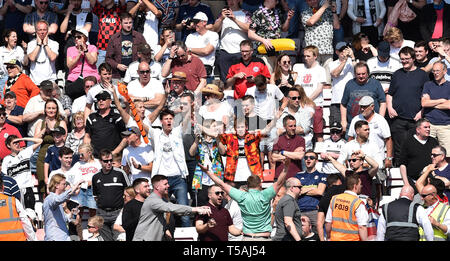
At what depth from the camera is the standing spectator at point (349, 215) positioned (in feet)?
52.2

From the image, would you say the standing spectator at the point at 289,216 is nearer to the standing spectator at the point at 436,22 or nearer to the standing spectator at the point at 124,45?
the standing spectator at the point at 124,45

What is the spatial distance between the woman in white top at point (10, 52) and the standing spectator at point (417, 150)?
771 cm

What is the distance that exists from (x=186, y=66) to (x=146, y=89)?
3.08 ft

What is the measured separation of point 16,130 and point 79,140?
4.19ft

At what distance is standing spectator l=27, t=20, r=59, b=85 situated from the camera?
21359 mm

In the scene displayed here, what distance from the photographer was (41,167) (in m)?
19.0

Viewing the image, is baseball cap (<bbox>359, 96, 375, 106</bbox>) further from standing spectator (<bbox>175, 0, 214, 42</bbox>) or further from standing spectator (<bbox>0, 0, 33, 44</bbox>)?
standing spectator (<bbox>0, 0, 33, 44</bbox>)

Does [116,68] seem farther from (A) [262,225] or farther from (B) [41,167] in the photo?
(A) [262,225]

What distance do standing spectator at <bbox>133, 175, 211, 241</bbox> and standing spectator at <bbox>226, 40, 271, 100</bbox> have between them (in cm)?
450

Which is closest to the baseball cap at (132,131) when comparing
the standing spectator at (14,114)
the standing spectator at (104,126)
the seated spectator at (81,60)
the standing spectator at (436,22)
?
the standing spectator at (104,126)

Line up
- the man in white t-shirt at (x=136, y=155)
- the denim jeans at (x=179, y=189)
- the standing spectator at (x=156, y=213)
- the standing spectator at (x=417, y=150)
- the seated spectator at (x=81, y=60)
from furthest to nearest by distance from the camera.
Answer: the seated spectator at (x=81, y=60), the man in white t-shirt at (x=136, y=155), the standing spectator at (x=417, y=150), the denim jeans at (x=179, y=189), the standing spectator at (x=156, y=213)

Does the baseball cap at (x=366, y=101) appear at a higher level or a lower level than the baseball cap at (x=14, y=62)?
lower

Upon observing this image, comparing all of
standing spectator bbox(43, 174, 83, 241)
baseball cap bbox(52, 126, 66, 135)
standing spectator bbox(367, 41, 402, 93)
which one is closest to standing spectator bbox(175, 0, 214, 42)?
standing spectator bbox(367, 41, 402, 93)
